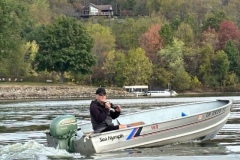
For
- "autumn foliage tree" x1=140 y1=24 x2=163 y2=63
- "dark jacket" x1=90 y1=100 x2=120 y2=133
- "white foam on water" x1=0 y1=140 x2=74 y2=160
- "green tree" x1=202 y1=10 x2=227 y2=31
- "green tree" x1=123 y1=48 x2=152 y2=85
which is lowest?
"white foam on water" x1=0 y1=140 x2=74 y2=160

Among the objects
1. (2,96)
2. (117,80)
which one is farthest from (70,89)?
(117,80)

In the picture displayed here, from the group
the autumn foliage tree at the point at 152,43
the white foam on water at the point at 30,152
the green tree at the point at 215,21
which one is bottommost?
the white foam on water at the point at 30,152

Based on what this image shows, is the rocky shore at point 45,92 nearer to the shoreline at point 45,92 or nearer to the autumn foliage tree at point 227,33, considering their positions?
the shoreline at point 45,92

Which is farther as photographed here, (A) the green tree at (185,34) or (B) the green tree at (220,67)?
(A) the green tree at (185,34)

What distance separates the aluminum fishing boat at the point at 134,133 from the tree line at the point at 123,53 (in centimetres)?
8067

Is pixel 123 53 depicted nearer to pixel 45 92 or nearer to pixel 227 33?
pixel 227 33

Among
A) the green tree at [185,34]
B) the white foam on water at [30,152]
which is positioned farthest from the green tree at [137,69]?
the white foam on water at [30,152]

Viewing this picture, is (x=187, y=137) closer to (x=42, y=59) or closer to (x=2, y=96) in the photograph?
(x=2, y=96)

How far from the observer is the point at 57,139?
21.6 m

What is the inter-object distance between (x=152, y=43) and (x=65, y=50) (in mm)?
22352

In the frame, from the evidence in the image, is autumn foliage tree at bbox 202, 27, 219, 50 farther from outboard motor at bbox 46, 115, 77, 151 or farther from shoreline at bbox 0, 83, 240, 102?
outboard motor at bbox 46, 115, 77, 151

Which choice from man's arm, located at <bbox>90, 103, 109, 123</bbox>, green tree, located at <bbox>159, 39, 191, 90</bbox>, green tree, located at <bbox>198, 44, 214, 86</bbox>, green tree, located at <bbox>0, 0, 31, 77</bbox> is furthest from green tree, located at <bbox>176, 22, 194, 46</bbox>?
man's arm, located at <bbox>90, 103, 109, 123</bbox>

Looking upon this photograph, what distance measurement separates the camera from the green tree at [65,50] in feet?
362

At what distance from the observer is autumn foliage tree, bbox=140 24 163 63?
416 ft
